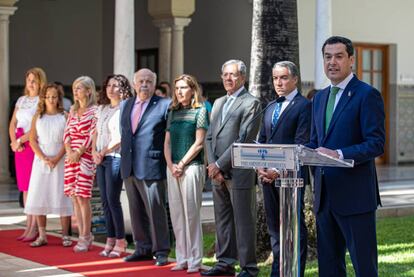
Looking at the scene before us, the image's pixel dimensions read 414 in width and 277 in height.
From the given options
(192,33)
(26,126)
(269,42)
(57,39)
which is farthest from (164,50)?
(269,42)

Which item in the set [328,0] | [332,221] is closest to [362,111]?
[332,221]

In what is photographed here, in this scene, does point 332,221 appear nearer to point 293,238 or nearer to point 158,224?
point 293,238

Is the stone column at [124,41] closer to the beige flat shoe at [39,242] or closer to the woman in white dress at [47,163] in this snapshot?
the woman in white dress at [47,163]

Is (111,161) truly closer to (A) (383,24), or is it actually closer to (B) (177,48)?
(B) (177,48)

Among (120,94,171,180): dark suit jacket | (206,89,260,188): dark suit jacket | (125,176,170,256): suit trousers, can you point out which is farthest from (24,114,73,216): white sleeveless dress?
(206,89,260,188): dark suit jacket

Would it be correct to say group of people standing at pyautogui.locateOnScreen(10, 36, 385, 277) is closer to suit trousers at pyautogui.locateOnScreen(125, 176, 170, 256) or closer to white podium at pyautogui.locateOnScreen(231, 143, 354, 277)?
suit trousers at pyautogui.locateOnScreen(125, 176, 170, 256)

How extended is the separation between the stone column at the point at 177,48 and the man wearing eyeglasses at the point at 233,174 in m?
11.6

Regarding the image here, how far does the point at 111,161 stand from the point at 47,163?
1.15m

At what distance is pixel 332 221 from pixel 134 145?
391 cm

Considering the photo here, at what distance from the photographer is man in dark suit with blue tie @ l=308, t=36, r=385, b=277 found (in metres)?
5.70

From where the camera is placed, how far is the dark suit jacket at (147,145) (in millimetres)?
9344

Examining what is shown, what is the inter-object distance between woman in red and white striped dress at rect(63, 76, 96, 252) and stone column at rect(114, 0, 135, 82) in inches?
107

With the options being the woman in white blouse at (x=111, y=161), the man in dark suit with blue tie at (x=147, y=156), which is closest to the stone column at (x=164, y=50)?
the woman in white blouse at (x=111, y=161)

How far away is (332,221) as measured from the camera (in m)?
5.82
